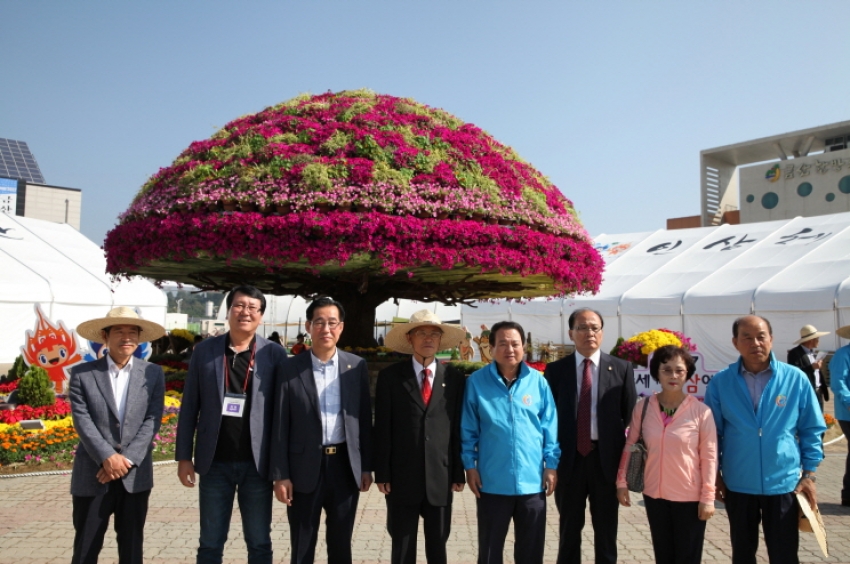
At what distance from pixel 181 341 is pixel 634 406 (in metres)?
15.9

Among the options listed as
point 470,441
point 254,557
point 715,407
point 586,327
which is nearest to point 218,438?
point 254,557

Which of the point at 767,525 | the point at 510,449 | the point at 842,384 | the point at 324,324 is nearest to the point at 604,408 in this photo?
the point at 510,449

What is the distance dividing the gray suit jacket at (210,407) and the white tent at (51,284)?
61.1 feet

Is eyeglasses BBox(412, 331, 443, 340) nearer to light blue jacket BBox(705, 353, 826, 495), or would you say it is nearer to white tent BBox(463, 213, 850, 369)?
light blue jacket BBox(705, 353, 826, 495)

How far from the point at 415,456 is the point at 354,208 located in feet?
19.6

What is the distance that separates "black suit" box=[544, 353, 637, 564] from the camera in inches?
164

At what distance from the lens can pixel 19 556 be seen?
4707 millimetres

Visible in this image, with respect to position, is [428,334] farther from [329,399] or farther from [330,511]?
[330,511]

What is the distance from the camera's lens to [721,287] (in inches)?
880

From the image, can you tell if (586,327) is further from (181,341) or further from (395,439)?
(181,341)

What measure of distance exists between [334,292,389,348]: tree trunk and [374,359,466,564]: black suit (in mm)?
8341

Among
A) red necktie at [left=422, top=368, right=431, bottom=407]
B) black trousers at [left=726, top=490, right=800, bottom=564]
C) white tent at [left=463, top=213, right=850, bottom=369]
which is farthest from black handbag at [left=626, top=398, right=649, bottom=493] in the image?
white tent at [left=463, top=213, right=850, bottom=369]

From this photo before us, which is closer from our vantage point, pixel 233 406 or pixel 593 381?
pixel 233 406

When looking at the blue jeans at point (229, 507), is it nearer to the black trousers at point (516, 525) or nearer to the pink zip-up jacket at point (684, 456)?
the black trousers at point (516, 525)
